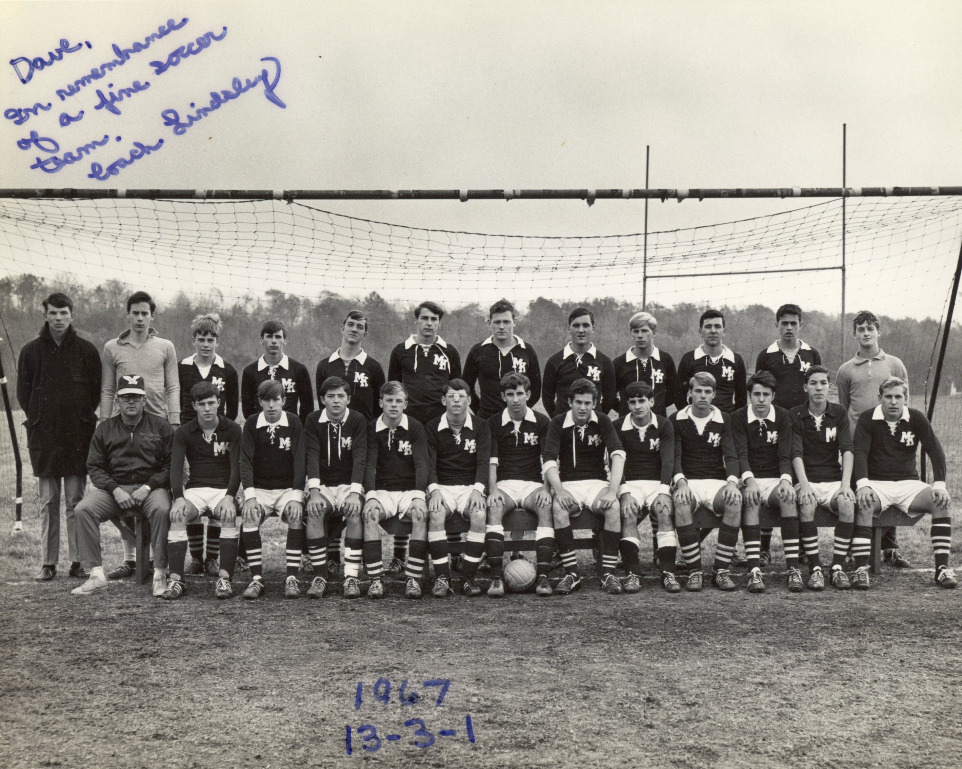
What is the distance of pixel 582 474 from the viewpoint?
5941 mm

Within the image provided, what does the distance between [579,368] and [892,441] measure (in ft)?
7.87

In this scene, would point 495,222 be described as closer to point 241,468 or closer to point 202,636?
point 241,468

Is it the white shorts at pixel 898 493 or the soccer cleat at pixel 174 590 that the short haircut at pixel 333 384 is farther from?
the white shorts at pixel 898 493

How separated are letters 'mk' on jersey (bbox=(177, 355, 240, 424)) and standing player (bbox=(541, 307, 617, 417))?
2461mm

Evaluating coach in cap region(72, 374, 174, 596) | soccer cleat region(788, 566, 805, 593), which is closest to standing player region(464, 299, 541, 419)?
soccer cleat region(788, 566, 805, 593)

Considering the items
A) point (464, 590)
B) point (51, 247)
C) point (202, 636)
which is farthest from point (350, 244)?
point (202, 636)

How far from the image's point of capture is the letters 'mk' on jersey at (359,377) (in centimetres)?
625

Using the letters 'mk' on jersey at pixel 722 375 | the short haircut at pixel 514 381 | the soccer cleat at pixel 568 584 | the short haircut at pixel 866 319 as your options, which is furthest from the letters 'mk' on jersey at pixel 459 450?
the short haircut at pixel 866 319

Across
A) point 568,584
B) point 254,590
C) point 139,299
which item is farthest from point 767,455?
point 139,299

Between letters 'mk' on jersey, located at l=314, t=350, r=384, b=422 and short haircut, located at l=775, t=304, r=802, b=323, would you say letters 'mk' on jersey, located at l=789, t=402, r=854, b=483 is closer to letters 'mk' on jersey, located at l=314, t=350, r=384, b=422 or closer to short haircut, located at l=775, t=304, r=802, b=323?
short haircut, located at l=775, t=304, r=802, b=323

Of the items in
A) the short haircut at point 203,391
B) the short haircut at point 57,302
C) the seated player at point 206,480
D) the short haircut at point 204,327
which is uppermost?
the short haircut at point 57,302

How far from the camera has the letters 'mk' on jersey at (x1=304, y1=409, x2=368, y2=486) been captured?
19.0 ft

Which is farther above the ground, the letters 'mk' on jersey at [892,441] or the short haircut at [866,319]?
the short haircut at [866,319]

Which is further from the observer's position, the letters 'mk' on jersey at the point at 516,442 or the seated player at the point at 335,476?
the letters 'mk' on jersey at the point at 516,442
